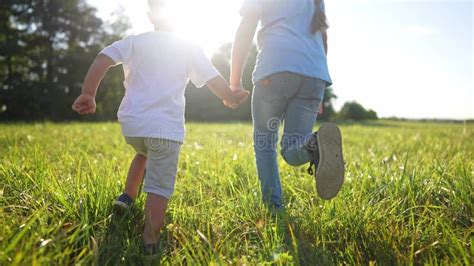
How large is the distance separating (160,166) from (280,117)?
90 cm

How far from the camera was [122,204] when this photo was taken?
2271mm

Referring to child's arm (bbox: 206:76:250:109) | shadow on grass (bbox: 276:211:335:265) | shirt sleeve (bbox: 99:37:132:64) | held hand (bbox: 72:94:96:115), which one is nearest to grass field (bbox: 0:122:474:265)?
shadow on grass (bbox: 276:211:335:265)

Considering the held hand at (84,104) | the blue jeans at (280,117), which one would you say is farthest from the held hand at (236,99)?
the held hand at (84,104)

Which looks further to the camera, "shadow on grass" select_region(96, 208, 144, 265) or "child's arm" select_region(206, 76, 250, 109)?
"child's arm" select_region(206, 76, 250, 109)

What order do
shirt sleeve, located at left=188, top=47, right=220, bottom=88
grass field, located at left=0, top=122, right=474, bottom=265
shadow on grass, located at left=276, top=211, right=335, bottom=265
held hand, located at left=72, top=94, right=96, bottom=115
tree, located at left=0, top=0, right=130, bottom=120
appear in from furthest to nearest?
tree, located at left=0, top=0, right=130, bottom=120 < shirt sleeve, located at left=188, top=47, right=220, bottom=88 < held hand, located at left=72, top=94, right=96, bottom=115 < shadow on grass, located at left=276, top=211, right=335, bottom=265 < grass field, located at left=0, top=122, right=474, bottom=265

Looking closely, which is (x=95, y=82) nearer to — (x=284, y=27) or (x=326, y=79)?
(x=284, y=27)

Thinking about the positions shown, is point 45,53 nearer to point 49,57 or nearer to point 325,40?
point 49,57

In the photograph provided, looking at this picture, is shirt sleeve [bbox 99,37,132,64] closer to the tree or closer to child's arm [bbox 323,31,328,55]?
child's arm [bbox 323,31,328,55]

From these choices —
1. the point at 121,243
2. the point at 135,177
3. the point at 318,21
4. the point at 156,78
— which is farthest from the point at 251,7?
the point at 121,243

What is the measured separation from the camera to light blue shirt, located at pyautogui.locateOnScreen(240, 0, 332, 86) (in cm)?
246

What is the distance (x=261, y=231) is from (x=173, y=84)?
3.18 ft

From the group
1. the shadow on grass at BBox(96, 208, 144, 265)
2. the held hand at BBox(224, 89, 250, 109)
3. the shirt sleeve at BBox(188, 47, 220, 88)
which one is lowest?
the shadow on grass at BBox(96, 208, 144, 265)

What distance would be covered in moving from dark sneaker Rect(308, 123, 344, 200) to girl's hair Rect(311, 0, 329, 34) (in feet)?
2.34

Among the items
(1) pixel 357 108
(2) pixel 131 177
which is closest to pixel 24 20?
(2) pixel 131 177
